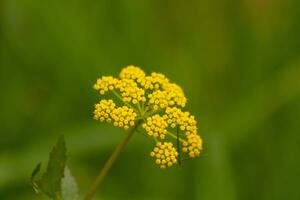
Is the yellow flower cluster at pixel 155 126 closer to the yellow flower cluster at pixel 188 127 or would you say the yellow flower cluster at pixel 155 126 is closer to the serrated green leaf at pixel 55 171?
the yellow flower cluster at pixel 188 127

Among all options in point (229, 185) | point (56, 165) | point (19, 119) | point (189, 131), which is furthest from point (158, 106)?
point (19, 119)

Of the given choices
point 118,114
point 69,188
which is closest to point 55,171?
point 69,188

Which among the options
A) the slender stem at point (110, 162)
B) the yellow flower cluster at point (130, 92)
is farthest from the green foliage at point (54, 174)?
the yellow flower cluster at point (130, 92)

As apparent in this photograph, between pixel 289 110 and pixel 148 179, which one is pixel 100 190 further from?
pixel 289 110

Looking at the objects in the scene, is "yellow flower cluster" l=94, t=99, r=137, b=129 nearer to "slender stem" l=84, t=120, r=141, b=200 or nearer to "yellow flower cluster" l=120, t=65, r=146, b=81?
"slender stem" l=84, t=120, r=141, b=200

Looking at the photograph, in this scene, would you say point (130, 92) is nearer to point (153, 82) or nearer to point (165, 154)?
point (153, 82)

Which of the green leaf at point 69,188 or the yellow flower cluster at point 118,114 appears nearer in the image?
the yellow flower cluster at point 118,114
